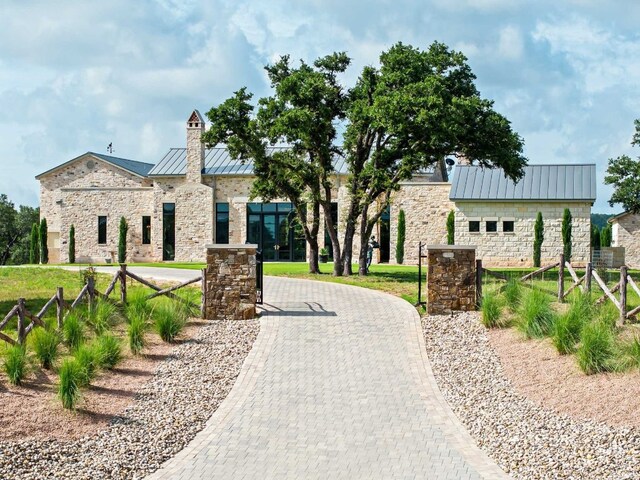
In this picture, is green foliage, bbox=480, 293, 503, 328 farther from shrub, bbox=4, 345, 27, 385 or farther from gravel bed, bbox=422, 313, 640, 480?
shrub, bbox=4, 345, 27, 385

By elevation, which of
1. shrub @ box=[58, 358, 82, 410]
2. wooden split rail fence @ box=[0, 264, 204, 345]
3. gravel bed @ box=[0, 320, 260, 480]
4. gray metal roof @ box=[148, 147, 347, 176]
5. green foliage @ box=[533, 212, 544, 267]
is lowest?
gravel bed @ box=[0, 320, 260, 480]

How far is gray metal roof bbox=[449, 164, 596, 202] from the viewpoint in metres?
35.8

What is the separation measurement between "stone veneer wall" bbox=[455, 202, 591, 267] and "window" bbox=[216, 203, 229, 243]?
11.9 meters

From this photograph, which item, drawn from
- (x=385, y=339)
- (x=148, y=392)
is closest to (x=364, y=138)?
(x=385, y=339)

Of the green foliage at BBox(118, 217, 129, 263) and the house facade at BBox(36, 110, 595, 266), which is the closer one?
the house facade at BBox(36, 110, 595, 266)

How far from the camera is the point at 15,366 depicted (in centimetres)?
1070

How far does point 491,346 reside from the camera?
1375 centimetres

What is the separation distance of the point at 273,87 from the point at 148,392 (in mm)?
17194

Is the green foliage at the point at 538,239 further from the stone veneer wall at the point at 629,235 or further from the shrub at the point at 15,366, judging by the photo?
the shrub at the point at 15,366

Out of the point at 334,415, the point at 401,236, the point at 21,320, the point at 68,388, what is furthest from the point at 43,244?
the point at 334,415

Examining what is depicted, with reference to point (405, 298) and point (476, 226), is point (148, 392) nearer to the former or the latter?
point (405, 298)

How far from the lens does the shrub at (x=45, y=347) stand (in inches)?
454

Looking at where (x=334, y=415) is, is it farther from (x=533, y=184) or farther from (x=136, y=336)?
(x=533, y=184)

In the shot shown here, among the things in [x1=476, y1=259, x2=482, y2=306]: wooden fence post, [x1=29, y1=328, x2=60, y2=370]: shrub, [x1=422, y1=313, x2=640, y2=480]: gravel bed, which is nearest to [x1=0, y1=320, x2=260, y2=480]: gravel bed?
[x1=29, y1=328, x2=60, y2=370]: shrub
